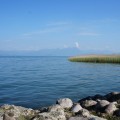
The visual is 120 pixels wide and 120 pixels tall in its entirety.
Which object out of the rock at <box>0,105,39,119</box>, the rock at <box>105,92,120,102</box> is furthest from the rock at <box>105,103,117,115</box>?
the rock at <box>0,105,39,119</box>

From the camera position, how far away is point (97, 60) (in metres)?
73.9

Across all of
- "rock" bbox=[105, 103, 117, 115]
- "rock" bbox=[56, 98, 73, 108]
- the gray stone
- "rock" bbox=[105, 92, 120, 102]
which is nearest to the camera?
the gray stone

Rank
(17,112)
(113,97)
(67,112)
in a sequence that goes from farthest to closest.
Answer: (113,97) → (67,112) → (17,112)

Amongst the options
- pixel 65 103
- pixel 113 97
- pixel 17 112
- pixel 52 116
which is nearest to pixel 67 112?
pixel 65 103

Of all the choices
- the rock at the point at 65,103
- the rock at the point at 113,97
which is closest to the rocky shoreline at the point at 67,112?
the rock at the point at 65,103

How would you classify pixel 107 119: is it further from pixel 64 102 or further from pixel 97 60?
pixel 97 60

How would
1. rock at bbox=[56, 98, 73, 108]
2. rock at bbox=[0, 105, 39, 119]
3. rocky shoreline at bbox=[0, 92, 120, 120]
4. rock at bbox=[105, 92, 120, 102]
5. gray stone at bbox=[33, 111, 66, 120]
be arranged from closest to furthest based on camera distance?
1. gray stone at bbox=[33, 111, 66, 120]
2. rocky shoreline at bbox=[0, 92, 120, 120]
3. rock at bbox=[0, 105, 39, 119]
4. rock at bbox=[56, 98, 73, 108]
5. rock at bbox=[105, 92, 120, 102]

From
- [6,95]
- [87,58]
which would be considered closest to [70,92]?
[6,95]

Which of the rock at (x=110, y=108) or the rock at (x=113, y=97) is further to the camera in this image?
the rock at (x=113, y=97)

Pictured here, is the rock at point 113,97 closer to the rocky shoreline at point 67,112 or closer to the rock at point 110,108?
the rocky shoreline at point 67,112

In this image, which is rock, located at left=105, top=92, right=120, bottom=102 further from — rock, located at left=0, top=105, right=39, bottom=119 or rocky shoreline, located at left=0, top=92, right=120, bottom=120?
rock, located at left=0, top=105, right=39, bottom=119

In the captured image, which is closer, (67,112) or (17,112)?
(17,112)

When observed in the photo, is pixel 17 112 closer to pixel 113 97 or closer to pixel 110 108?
pixel 110 108

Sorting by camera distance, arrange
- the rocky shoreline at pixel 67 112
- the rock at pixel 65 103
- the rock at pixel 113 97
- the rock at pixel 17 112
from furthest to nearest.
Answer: the rock at pixel 113 97
the rock at pixel 65 103
the rock at pixel 17 112
the rocky shoreline at pixel 67 112
